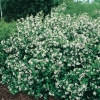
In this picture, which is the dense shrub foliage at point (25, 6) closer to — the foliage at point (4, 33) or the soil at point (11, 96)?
the foliage at point (4, 33)

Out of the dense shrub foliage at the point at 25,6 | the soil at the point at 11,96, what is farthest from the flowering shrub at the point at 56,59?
the dense shrub foliage at the point at 25,6

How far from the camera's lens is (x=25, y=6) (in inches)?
632

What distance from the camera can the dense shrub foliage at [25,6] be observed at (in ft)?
52.5

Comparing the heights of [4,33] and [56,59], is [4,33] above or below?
above

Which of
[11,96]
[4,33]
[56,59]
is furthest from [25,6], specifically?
[56,59]

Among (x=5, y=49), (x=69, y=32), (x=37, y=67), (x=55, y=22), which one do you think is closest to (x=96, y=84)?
(x=37, y=67)

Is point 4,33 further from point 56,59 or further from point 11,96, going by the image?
point 56,59

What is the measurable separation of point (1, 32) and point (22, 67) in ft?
6.95

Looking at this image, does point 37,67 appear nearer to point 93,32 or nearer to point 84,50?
point 84,50

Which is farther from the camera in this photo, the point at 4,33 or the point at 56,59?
the point at 4,33

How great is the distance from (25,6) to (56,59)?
9504 mm

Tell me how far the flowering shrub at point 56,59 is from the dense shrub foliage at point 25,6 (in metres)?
7.64

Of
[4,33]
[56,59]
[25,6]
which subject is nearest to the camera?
[56,59]

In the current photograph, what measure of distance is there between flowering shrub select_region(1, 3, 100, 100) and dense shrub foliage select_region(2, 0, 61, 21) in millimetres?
7642
